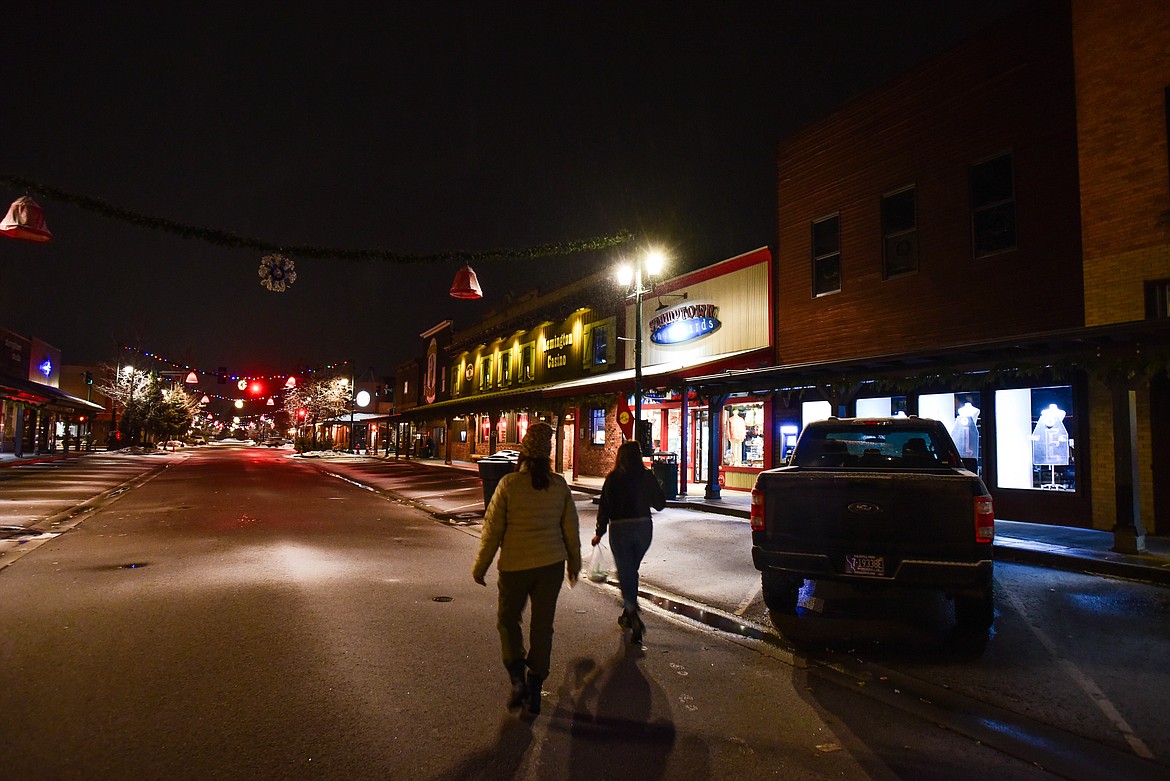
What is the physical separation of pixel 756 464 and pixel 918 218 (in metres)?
7.71

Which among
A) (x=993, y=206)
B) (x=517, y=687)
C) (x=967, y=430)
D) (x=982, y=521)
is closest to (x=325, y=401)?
(x=967, y=430)

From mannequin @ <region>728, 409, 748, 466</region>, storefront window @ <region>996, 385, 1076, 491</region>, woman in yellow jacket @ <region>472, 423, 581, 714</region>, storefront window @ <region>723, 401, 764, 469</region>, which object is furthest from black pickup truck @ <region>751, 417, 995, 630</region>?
mannequin @ <region>728, 409, 748, 466</region>

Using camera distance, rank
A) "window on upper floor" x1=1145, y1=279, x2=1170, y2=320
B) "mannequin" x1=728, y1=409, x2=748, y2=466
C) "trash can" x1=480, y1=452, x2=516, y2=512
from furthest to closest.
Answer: "mannequin" x1=728, y1=409, x2=748, y2=466
"trash can" x1=480, y1=452, x2=516, y2=512
"window on upper floor" x1=1145, y1=279, x2=1170, y2=320

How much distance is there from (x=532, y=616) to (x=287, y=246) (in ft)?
33.2

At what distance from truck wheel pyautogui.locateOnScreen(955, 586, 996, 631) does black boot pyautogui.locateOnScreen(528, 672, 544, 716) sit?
3.85 meters

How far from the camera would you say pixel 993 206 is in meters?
13.3

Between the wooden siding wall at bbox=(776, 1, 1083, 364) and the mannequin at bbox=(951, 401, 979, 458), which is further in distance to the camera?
the mannequin at bbox=(951, 401, 979, 458)

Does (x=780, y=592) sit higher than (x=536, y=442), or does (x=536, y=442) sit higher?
(x=536, y=442)

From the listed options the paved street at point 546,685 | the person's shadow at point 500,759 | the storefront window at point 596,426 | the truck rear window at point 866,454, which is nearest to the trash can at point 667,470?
the paved street at point 546,685

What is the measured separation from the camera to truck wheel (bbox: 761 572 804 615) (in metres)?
6.59

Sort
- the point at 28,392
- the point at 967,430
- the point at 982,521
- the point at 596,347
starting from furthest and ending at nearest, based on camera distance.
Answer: the point at 28,392
the point at 596,347
the point at 967,430
the point at 982,521

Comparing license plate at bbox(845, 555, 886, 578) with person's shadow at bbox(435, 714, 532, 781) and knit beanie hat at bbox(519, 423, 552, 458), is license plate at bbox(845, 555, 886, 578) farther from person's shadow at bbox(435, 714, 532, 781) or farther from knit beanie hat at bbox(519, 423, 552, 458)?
person's shadow at bbox(435, 714, 532, 781)

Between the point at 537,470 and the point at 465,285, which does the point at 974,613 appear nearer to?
the point at 537,470

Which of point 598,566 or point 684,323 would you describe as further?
point 684,323
